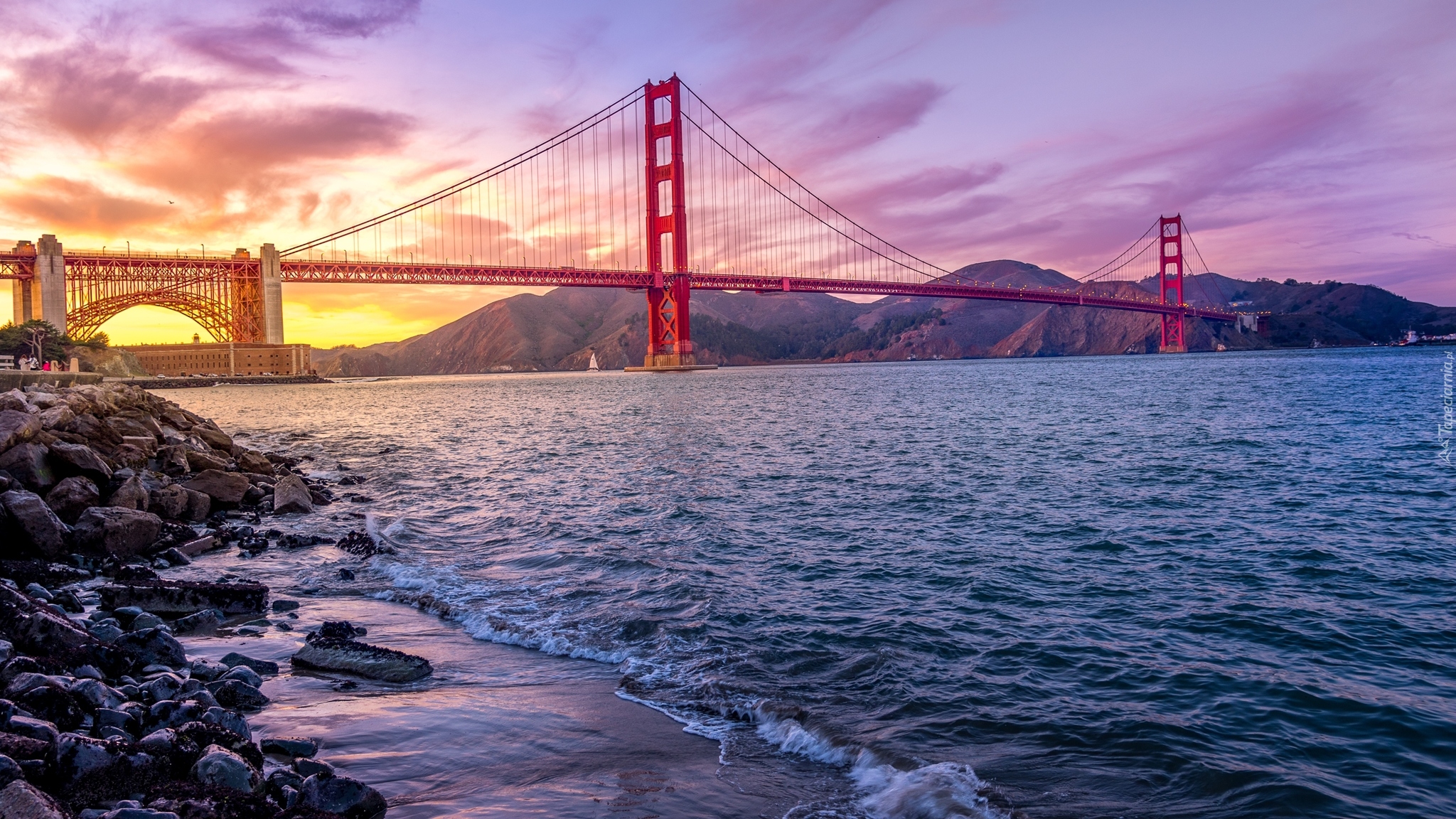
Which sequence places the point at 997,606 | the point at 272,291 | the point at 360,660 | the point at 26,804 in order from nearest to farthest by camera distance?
the point at 26,804
the point at 360,660
the point at 997,606
the point at 272,291

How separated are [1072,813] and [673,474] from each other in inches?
506

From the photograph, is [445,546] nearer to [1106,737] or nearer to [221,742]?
[221,742]

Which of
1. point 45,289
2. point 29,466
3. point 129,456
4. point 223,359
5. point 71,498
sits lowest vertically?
point 71,498

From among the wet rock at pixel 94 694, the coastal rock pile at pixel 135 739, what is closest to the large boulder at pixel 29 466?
the coastal rock pile at pixel 135 739

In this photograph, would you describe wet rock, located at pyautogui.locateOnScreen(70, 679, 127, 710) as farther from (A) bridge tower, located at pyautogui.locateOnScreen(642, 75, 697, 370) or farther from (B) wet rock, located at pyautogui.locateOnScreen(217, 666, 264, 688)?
(A) bridge tower, located at pyautogui.locateOnScreen(642, 75, 697, 370)

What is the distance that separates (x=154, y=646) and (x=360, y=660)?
1196mm

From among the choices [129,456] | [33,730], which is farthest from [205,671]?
[129,456]

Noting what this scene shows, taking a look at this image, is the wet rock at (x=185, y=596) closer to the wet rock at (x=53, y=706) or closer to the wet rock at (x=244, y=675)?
the wet rock at (x=244, y=675)

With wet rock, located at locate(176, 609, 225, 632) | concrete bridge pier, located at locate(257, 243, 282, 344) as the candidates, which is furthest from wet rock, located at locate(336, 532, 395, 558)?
concrete bridge pier, located at locate(257, 243, 282, 344)

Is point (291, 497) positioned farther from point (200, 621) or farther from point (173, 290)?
point (173, 290)

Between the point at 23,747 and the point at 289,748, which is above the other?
the point at 23,747

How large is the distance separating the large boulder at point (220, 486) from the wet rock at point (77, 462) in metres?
1.86

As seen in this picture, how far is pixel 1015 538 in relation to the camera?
9.82 metres

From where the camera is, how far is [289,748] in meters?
4.10
